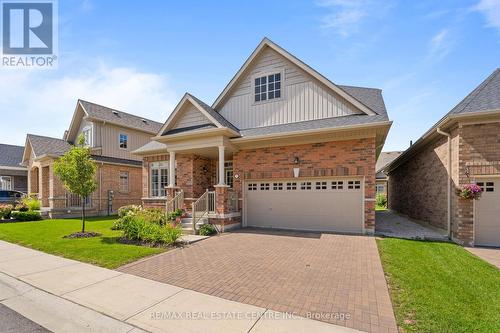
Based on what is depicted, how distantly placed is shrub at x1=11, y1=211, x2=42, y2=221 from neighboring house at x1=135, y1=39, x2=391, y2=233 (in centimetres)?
1019

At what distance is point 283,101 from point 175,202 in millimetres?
7234

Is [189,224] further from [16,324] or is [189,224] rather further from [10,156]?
[10,156]

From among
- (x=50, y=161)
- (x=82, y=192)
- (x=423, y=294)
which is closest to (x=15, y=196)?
(x=50, y=161)

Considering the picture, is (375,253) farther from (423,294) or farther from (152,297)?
(152,297)

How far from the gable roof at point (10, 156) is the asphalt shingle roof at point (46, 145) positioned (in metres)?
8.07

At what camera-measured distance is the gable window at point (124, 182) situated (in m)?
20.0

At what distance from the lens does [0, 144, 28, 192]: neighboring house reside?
2583 centimetres

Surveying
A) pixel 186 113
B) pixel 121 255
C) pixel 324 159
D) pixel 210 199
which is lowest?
pixel 121 255

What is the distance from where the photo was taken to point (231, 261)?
6.82 meters

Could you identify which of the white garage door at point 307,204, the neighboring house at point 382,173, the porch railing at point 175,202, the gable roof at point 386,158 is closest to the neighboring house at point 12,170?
the porch railing at point 175,202

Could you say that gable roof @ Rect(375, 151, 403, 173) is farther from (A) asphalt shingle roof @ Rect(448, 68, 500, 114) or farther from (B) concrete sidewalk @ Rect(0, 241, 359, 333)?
(B) concrete sidewalk @ Rect(0, 241, 359, 333)

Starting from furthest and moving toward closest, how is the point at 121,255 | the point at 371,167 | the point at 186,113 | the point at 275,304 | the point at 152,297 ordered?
the point at 186,113 → the point at 371,167 → the point at 121,255 → the point at 152,297 → the point at 275,304

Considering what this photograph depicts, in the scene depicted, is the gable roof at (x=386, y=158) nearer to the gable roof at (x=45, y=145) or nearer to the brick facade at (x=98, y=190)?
the brick facade at (x=98, y=190)

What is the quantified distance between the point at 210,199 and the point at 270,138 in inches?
158
